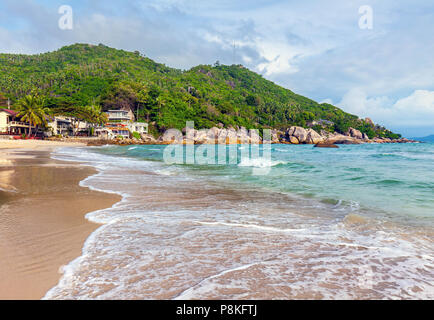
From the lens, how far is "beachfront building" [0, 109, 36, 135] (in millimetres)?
51125

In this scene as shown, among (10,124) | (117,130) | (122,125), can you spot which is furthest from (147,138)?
(10,124)

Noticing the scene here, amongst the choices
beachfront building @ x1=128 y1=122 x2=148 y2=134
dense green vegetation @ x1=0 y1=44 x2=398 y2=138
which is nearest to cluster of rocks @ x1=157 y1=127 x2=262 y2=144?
dense green vegetation @ x1=0 y1=44 x2=398 y2=138

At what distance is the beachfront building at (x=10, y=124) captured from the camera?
5112 centimetres

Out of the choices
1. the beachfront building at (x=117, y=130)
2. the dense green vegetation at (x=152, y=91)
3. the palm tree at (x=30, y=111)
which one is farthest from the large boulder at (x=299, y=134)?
the palm tree at (x=30, y=111)

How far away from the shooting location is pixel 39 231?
4664 mm

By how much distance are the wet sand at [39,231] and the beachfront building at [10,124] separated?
5420 cm

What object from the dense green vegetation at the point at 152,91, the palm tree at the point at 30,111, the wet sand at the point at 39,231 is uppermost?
the dense green vegetation at the point at 152,91

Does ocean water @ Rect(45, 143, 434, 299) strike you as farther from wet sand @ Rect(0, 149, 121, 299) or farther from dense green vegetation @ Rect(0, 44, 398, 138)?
dense green vegetation @ Rect(0, 44, 398, 138)

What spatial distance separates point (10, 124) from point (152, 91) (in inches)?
1826

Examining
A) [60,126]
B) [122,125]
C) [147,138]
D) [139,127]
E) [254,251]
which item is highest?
[122,125]

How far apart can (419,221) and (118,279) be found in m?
6.42

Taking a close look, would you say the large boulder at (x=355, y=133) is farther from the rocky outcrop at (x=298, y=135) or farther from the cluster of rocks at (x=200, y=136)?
the cluster of rocks at (x=200, y=136)

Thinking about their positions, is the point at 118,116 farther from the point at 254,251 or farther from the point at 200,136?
the point at 254,251
